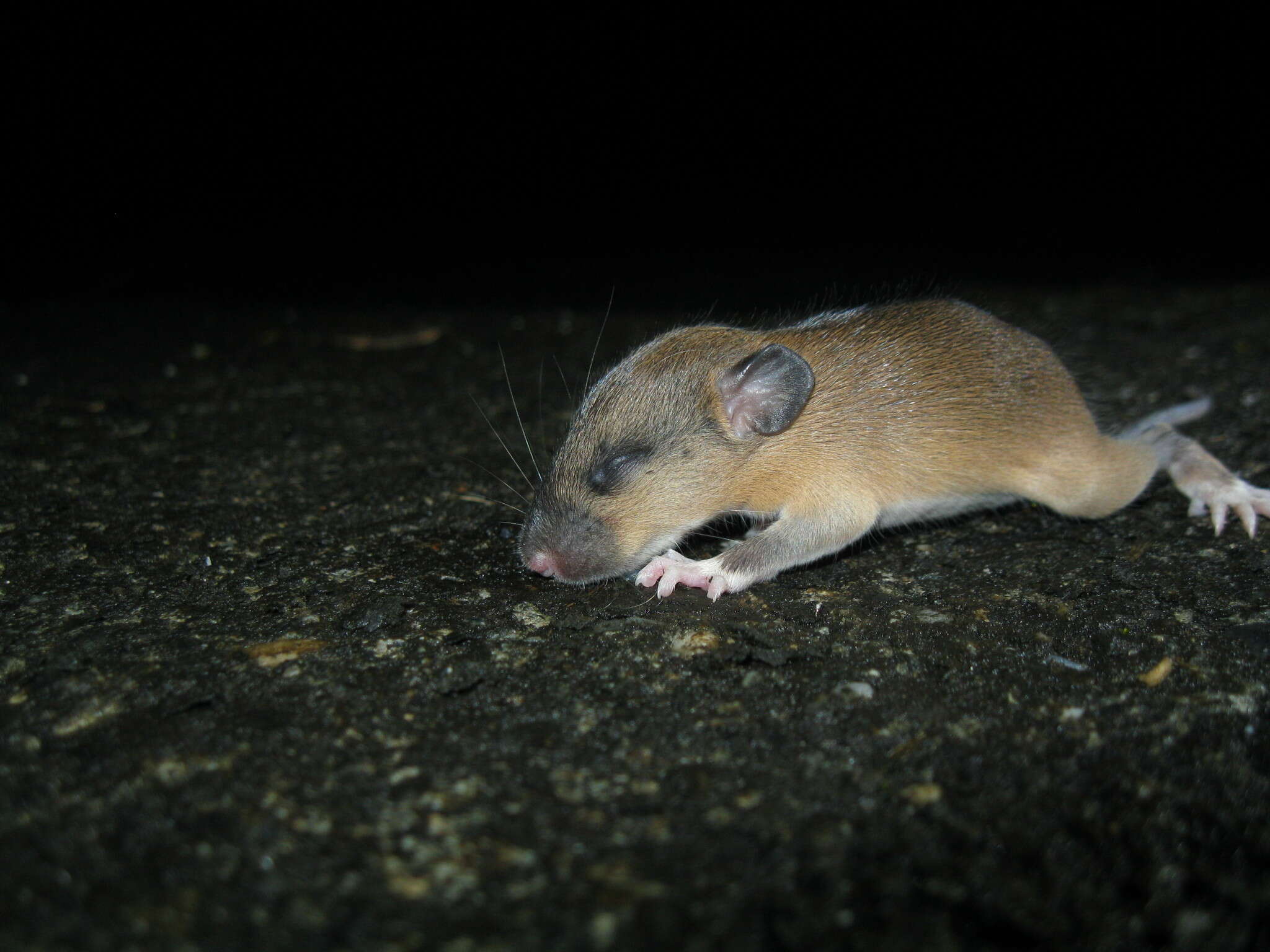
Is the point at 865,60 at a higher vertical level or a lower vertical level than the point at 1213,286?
higher

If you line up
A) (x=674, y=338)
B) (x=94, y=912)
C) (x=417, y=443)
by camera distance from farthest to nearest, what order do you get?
(x=417, y=443), (x=674, y=338), (x=94, y=912)

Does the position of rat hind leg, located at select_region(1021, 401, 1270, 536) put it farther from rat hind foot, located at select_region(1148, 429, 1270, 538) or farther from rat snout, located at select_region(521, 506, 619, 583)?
rat snout, located at select_region(521, 506, 619, 583)

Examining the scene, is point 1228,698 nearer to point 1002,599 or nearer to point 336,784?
point 1002,599

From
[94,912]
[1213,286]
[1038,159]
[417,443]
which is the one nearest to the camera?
[94,912]

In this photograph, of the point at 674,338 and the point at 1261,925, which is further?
the point at 674,338

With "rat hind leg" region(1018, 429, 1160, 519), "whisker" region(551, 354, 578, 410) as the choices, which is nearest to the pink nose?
"whisker" region(551, 354, 578, 410)

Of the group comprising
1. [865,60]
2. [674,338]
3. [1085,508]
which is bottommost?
[1085,508]

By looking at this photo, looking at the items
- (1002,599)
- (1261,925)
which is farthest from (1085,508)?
(1261,925)
